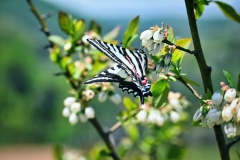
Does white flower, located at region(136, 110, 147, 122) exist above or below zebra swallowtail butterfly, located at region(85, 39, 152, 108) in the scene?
below

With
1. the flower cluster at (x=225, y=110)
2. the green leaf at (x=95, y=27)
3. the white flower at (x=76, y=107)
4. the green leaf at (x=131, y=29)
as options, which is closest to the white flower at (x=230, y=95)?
the flower cluster at (x=225, y=110)

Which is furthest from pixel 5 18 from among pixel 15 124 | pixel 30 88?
pixel 15 124

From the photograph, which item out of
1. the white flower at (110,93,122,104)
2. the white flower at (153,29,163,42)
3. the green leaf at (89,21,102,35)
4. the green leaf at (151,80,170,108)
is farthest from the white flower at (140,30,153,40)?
the green leaf at (89,21,102,35)

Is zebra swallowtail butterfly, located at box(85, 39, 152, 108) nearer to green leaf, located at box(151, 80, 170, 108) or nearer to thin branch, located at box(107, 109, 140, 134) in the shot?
green leaf, located at box(151, 80, 170, 108)

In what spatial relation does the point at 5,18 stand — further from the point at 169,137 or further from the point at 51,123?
the point at 169,137

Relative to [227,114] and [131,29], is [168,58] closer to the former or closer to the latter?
[227,114]

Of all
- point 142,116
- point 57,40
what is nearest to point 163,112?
point 142,116
